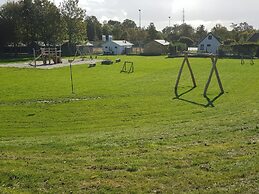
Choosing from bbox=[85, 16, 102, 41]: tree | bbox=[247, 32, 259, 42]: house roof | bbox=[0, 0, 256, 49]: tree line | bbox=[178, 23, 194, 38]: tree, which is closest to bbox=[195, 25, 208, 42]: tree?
bbox=[178, 23, 194, 38]: tree

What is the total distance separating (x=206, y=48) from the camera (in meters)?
102

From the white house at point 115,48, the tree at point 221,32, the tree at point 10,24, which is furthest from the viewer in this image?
the tree at point 221,32

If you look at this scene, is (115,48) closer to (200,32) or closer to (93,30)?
(93,30)

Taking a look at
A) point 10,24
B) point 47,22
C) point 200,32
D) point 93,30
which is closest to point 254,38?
point 200,32

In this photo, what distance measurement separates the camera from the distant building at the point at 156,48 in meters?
101

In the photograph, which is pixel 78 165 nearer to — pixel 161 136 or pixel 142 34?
pixel 161 136

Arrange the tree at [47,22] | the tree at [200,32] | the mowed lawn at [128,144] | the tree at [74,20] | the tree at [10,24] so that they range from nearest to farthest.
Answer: the mowed lawn at [128,144] → the tree at [10,24] → the tree at [47,22] → the tree at [74,20] → the tree at [200,32]

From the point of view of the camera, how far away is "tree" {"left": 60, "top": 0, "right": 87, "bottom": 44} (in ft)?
306

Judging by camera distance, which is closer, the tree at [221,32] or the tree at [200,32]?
the tree at [221,32]

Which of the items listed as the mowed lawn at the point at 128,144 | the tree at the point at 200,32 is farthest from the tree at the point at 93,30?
the mowed lawn at the point at 128,144

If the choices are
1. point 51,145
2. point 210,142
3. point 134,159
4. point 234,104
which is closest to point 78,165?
point 134,159

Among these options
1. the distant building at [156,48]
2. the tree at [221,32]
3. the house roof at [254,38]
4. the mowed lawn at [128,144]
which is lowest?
the mowed lawn at [128,144]

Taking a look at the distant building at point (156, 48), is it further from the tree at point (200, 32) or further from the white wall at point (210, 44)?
the tree at point (200, 32)

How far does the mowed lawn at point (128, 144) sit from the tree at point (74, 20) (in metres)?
70.9
